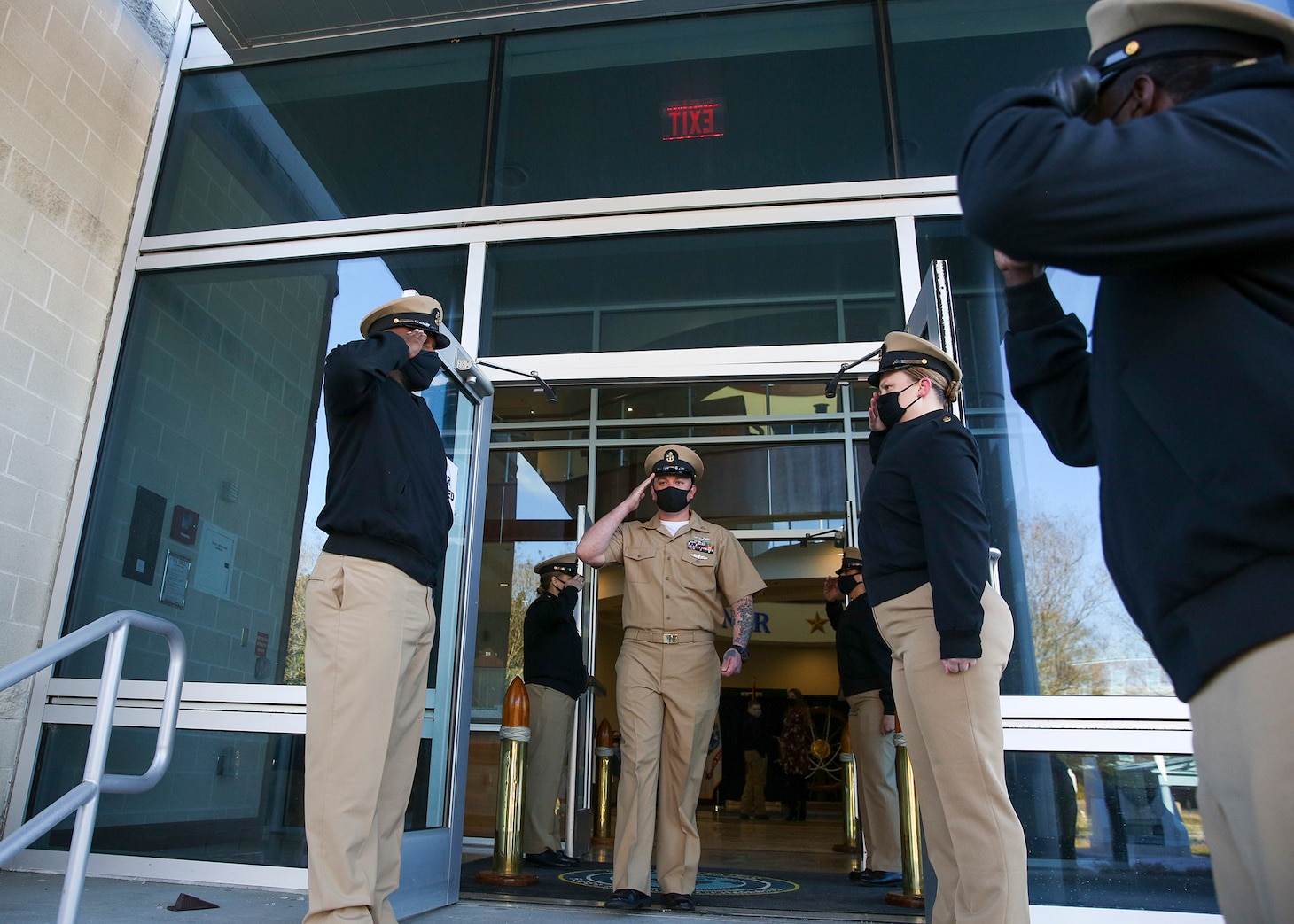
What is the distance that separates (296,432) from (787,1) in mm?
3315

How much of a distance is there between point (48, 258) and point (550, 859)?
3811 millimetres

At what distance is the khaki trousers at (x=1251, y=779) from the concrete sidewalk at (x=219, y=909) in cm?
260

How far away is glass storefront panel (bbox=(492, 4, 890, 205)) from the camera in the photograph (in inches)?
179

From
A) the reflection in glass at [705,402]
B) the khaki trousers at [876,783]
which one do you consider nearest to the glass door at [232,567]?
the khaki trousers at [876,783]

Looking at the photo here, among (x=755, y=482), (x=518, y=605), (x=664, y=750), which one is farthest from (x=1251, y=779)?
Answer: (x=755, y=482)

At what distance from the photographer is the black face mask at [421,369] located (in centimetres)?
283

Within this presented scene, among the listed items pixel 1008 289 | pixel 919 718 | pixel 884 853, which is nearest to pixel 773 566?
pixel 884 853

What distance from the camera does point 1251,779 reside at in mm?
854

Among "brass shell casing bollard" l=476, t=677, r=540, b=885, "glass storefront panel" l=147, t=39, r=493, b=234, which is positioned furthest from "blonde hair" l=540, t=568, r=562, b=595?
"glass storefront panel" l=147, t=39, r=493, b=234

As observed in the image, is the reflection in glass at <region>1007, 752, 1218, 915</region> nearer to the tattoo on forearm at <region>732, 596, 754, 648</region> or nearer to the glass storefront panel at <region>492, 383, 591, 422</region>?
the tattoo on forearm at <region>732, 596, 754, 648</region>

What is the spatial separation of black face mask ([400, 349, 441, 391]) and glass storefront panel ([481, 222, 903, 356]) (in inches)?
55.7

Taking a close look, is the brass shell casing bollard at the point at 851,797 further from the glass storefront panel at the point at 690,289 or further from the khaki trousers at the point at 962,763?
the khaki trousers at the point at 962,763

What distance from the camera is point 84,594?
166 inches

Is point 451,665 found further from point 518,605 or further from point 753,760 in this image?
point 753,760
